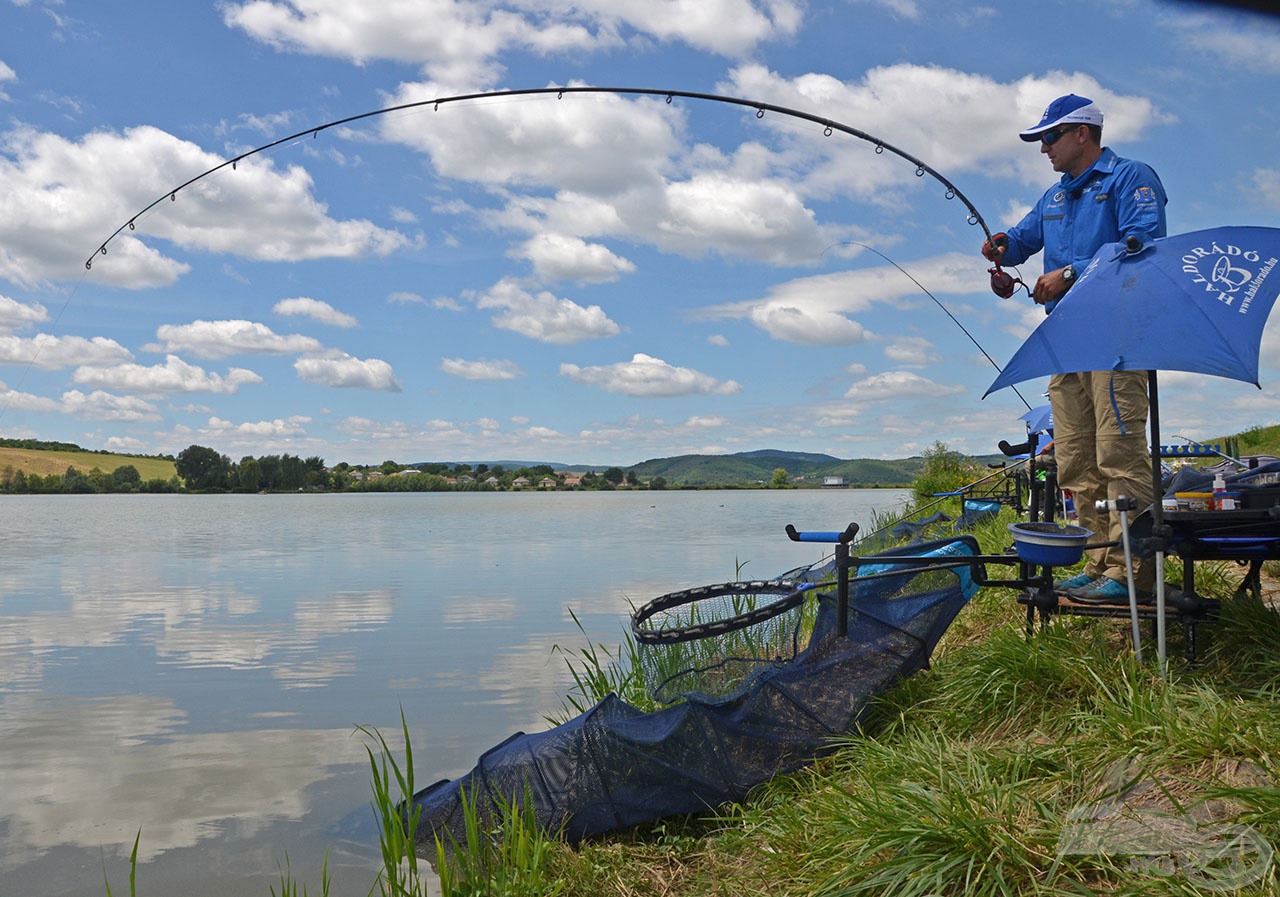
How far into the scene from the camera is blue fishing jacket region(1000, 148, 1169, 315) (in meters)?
4.63

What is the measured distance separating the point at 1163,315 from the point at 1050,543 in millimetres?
1065

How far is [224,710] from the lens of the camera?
7.92 m

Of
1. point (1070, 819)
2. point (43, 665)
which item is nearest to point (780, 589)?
point (1070, 819)

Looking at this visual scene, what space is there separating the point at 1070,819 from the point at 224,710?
705cm

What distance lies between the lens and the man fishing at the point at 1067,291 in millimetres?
4629

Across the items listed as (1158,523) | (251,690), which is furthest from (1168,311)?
(251,690)

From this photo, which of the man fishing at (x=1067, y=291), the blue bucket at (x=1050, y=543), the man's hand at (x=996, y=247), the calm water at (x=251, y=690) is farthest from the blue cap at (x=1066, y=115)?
the calm water at (x=251, y=690)

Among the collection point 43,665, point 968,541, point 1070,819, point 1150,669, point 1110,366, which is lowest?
point 43,665

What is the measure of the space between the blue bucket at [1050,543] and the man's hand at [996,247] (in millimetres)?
2013

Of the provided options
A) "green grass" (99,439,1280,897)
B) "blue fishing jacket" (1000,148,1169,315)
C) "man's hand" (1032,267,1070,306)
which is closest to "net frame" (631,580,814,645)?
"green grass" (99,439,1280,897)

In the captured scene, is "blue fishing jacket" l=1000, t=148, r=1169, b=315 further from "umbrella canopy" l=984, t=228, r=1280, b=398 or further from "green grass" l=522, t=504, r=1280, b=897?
"green grass" l=522, t=504, r=1280, b=897

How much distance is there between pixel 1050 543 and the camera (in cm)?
414

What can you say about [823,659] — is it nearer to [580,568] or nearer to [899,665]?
[899,665]

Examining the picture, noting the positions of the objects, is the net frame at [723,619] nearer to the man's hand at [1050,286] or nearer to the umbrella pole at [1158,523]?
the umbrella pole at [1158,523]
